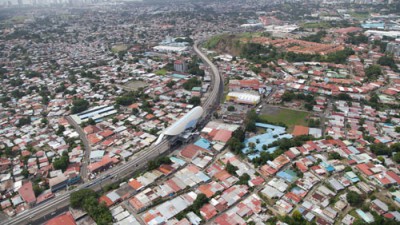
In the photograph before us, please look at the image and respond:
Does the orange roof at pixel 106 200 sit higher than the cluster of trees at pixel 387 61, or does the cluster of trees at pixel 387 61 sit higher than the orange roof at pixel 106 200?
the cluster of trees at pixel 387 61

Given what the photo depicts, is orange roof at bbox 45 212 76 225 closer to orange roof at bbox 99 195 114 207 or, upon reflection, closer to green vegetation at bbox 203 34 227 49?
orange roof at bbox 99 195 114 207

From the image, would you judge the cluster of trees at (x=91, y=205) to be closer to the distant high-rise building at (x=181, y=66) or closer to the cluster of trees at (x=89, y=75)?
the cluster of trees at (x=89, y=75)

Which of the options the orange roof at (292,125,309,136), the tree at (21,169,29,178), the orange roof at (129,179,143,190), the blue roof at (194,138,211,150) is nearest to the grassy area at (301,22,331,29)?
the orange roof at (292,125,309,136)

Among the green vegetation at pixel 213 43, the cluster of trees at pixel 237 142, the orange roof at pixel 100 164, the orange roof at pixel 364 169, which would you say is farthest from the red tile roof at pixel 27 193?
the green vegetation at pixel 213 43

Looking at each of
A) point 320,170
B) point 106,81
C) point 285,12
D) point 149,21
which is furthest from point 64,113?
point 285,12

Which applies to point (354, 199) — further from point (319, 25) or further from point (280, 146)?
point (319, 25)

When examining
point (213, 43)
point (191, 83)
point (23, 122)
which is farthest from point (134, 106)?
point (213, 43)

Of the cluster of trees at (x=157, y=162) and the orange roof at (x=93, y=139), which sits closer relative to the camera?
the cluster of trees at (x=157, y=162)
